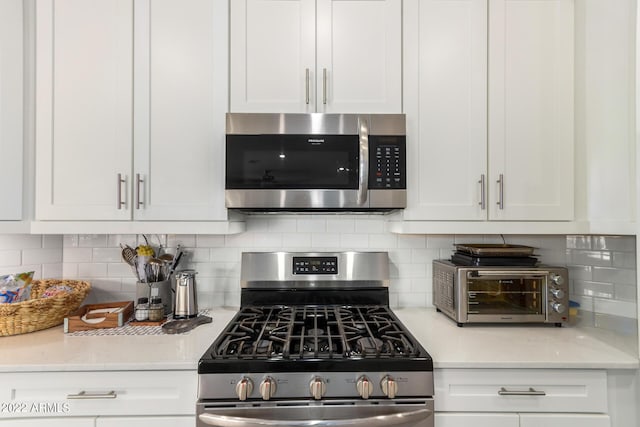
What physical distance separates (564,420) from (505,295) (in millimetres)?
524

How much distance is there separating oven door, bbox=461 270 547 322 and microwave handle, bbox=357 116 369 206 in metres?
0.61

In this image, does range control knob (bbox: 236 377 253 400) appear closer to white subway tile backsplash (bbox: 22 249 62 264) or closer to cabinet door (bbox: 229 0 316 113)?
cabinet door (bbox: 229 0 316 113)

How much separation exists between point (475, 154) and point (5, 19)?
6.91ft

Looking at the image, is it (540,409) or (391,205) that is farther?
(391,205)

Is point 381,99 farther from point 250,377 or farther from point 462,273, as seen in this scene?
point 250,377

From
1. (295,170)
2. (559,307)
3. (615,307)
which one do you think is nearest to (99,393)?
(295,170)

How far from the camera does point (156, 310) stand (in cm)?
158

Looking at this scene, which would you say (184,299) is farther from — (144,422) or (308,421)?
(308,421)

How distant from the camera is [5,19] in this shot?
142 centimetres

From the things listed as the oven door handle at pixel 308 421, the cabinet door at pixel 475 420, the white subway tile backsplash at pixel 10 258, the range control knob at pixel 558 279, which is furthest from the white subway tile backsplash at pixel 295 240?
the white subway tile backsplash at pixel 10 258

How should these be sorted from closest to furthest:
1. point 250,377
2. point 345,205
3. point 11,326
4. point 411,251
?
1. point 250,377
2. point 11,326
3. point 345,205
4. point 411,251

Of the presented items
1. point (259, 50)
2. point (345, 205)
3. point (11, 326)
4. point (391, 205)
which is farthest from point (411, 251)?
point (11, 326)

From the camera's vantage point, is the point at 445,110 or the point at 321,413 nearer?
the point at 321,413

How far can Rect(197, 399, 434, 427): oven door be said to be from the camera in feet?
3.61
